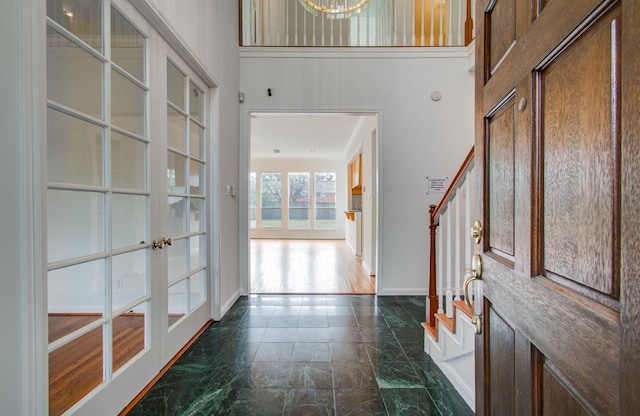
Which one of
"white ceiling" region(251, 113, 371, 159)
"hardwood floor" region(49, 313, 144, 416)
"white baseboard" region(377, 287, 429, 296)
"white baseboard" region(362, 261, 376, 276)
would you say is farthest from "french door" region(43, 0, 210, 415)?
"white baseboard" region(362, 261, 376, 276)

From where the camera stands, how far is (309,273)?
4.69 metres

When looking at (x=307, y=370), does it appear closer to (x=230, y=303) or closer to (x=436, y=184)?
(x=230, y=303)

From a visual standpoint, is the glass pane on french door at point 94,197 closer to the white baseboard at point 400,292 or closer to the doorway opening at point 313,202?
the doorway opening at point 313,202

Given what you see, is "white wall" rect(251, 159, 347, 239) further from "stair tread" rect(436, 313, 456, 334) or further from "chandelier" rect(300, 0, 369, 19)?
"stair tread" rect(436, 313, 456, 334)

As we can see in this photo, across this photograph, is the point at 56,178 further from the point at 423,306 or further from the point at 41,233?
the point at 423,306

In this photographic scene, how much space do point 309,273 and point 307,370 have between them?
8.92ft

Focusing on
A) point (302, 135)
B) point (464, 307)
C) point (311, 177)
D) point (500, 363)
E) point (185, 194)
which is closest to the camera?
point (500, 363)

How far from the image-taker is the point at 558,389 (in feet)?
1.98

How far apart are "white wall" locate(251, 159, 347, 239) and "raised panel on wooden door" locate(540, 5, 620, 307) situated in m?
9.06

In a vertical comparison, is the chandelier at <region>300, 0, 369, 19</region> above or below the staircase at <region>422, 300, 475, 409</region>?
above

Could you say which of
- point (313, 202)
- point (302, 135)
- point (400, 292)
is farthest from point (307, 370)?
point (313, 202)

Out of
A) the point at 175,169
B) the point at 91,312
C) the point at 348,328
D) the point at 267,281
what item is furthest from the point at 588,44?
the point at 267,281

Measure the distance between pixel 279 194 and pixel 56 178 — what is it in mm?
8550

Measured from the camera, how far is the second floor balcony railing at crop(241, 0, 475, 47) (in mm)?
3559
